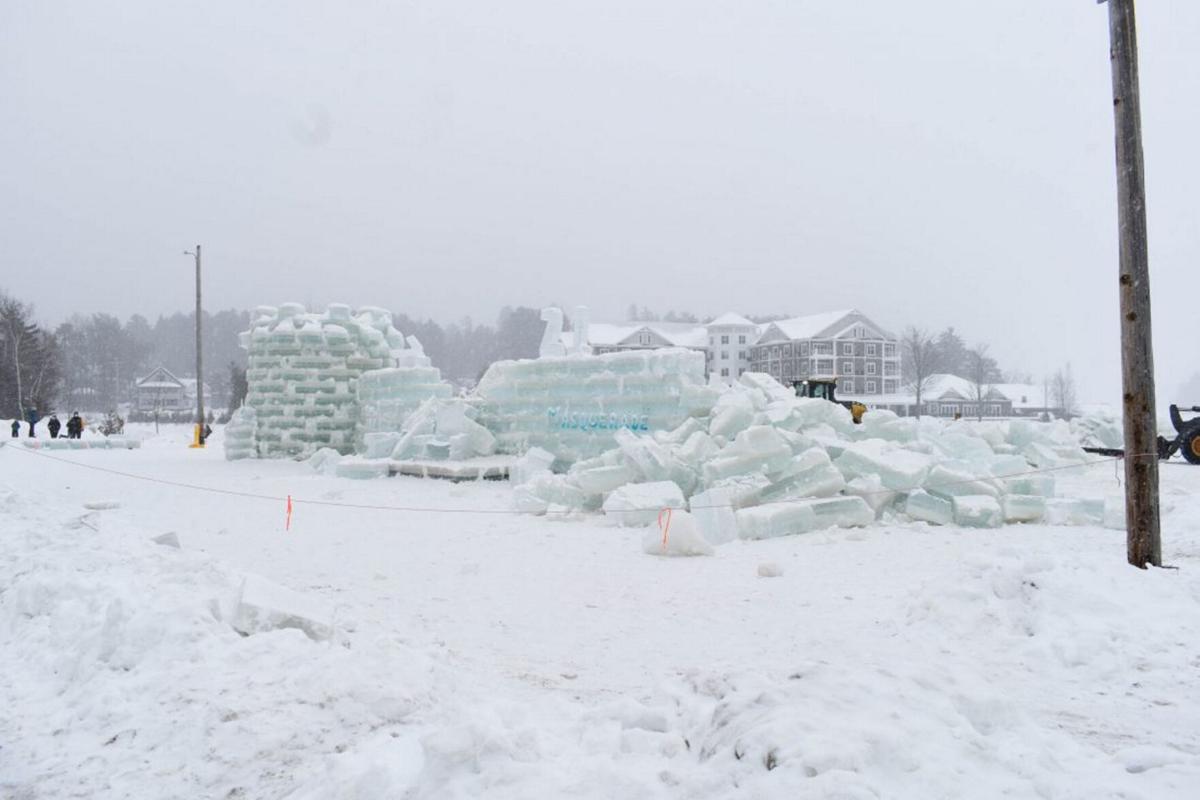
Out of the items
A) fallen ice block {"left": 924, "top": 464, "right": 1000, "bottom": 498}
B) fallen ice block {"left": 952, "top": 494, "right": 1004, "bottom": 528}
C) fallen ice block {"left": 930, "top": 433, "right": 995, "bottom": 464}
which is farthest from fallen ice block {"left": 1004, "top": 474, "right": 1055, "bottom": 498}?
fallen ice block {"left": 930, "top": 433, "right": 995, "bottom": 464}

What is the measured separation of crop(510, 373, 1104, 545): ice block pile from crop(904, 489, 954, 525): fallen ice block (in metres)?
0.01

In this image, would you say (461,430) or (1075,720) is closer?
(1075,720)

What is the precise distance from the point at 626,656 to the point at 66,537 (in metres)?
5.46

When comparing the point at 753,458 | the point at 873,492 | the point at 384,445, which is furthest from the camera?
the point at 384,445

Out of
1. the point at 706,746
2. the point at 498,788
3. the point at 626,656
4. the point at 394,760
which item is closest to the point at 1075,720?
the point at 706,746

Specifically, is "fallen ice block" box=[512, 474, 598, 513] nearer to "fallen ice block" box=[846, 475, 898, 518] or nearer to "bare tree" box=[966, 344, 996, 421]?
"fallen ice block" box=[846, 475, 898, 518]

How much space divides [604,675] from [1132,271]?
17.2 ft

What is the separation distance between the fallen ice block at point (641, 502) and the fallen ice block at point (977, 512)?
3.26 m

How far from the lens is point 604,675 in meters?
4.27

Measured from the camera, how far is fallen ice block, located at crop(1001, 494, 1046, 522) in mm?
9000

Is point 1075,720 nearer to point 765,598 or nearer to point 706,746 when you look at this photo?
point 706,746

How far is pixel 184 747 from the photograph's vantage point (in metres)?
3.17

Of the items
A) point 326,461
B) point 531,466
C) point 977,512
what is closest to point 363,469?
point 326,461

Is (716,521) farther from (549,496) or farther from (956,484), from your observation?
(956,484)
